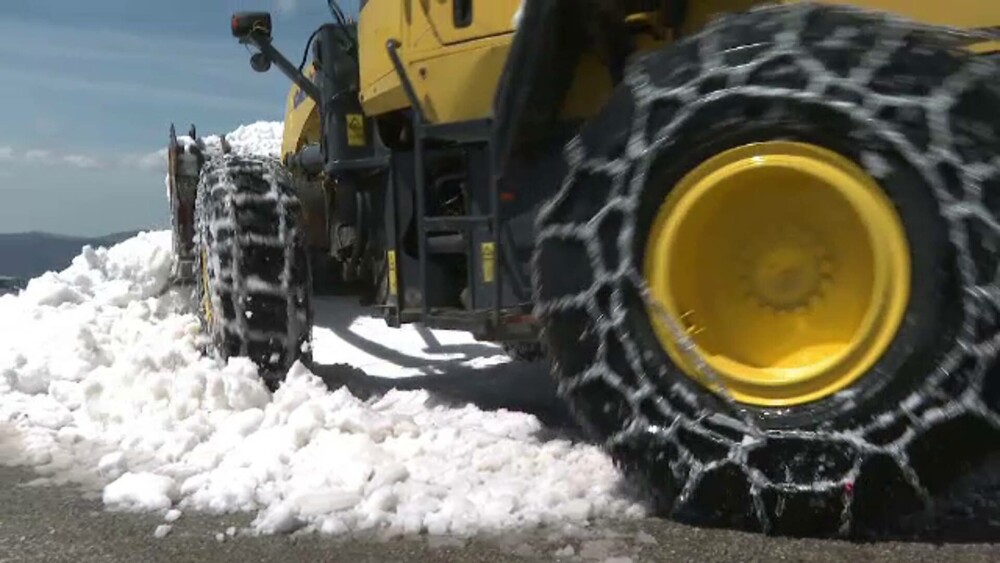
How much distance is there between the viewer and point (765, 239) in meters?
3.32

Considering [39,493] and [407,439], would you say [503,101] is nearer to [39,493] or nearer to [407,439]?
[407,439]

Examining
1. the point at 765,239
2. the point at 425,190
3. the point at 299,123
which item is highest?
the point at 765,239

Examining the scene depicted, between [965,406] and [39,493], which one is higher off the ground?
[965,406]

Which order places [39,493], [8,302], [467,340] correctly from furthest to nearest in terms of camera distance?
[8,302], [467,340], [39,493]

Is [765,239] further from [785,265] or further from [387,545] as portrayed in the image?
[387,545]

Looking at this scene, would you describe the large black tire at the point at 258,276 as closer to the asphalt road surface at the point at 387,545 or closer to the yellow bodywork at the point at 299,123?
the asphalt road surface at the point at 387,545

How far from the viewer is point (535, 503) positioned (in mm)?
3447

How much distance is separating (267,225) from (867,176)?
3197 millimetres

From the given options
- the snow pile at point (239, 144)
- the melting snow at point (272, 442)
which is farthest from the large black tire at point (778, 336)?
the snow pile at point (239, 144)

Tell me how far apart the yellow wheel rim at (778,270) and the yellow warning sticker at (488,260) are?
1068 millimetres

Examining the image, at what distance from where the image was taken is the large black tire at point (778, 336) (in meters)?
2.91

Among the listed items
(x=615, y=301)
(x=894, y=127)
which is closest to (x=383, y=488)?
(x=615, y=301)

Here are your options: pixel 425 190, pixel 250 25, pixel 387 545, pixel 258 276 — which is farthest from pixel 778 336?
pixel 250 25

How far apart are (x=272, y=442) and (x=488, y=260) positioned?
42.8 inches
